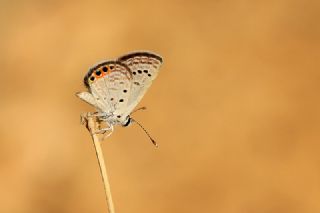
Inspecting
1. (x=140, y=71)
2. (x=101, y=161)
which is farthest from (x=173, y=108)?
(x=101, y=161)

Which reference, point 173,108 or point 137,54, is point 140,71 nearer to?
point 137,54

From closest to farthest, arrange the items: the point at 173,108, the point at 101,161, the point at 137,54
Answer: the point at 101,161, the point at 137,54, the point at 173,108

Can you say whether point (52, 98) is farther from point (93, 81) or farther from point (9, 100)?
point (93, 81)

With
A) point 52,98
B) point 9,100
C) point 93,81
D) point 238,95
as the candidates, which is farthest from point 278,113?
point 93,81

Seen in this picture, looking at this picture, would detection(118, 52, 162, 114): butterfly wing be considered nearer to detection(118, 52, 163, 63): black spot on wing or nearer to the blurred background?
detection(118, 52, 163, 63): black spot on wing

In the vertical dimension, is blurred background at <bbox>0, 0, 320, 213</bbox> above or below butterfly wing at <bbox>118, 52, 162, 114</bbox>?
above

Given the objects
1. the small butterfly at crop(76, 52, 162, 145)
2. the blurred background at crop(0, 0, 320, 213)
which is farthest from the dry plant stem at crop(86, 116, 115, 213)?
the blurred background at crop(0, 0, 320, 213)

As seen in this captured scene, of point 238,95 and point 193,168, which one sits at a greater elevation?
point 238,95
